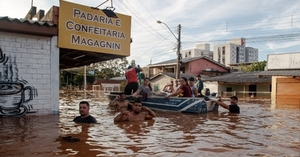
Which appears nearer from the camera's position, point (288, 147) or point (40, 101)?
point (288, 147)

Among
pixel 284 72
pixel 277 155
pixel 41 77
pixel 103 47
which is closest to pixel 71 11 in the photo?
pixel 103 47

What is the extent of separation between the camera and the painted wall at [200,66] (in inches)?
1613

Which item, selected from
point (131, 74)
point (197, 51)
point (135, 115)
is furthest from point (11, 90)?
point (197, 51)

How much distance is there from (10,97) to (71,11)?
126 inches

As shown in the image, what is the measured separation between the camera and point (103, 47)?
29.8ft

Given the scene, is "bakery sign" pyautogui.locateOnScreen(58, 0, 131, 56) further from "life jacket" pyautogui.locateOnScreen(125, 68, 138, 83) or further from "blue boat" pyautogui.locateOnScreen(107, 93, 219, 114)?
"blue boat" pyautogui.locateOnScreen(107, 93, 219, 114)

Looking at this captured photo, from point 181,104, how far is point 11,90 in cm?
586

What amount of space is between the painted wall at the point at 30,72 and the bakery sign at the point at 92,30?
0.54 meters

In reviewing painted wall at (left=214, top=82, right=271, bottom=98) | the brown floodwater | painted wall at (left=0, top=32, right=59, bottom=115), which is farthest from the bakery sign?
painted wall at (left=214, top=82, right=271, bottom=98)

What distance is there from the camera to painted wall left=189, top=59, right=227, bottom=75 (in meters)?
41.0

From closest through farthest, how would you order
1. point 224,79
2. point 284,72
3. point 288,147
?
1. point 288,147
2. point 284,72
3. point 224,79

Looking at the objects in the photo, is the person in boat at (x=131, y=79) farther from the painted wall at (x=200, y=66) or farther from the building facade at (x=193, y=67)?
the painted wall at (x=200, y=66)

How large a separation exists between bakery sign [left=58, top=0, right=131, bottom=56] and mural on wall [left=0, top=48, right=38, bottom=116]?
153 cm

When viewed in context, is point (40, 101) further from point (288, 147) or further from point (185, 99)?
point (288, 147)
